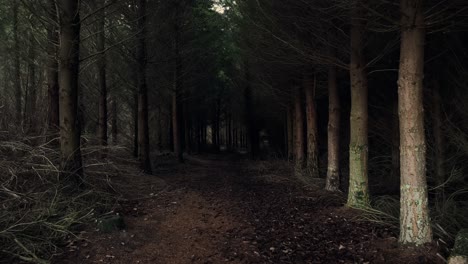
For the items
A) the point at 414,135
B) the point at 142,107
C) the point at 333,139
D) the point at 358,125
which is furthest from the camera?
the point at 142,107

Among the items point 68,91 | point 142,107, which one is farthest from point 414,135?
point 142,107

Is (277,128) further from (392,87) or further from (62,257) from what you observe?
(62,257)

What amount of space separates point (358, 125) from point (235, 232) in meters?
3.28

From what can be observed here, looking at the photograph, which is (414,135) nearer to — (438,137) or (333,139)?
(438,137)

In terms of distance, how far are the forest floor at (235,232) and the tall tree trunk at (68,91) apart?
124 cm

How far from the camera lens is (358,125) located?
7227 millimetres

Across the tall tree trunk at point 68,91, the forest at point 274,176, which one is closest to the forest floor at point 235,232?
the forest at point 274,176

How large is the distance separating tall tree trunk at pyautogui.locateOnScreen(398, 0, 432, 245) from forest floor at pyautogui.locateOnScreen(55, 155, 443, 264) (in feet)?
1.10

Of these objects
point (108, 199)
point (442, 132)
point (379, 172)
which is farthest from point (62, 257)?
point (379, 172)

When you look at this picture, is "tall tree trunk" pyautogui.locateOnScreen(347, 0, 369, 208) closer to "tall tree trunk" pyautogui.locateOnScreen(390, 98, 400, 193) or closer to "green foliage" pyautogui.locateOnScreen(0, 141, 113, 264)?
"tall tree trunk" pyautogui.locateOnScreen(390, 98, 400, 193)

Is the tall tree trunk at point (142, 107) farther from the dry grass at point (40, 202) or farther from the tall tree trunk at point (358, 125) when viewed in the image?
the tall tree trunk at point (358, 125)

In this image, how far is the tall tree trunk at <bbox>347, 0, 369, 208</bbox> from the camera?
280 inches

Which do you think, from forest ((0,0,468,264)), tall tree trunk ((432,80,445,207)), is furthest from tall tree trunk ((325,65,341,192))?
tall tree trunk ((432,80,445,207))

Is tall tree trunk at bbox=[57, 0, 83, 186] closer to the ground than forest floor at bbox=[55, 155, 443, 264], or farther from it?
farther from it
